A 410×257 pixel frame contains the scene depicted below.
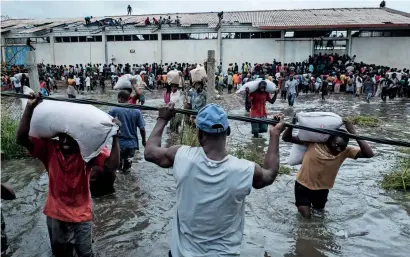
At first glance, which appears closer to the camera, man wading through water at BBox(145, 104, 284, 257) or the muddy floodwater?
man wading through water at BBox(145, 104, 284, 257)

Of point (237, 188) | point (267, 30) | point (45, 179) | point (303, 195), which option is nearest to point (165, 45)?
point (267, 30)

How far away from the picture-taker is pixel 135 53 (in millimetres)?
27234

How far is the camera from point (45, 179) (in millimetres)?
5949

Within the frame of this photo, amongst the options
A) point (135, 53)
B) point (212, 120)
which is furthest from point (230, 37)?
point (212, 120)

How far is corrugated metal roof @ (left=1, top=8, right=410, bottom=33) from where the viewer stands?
23.1 m

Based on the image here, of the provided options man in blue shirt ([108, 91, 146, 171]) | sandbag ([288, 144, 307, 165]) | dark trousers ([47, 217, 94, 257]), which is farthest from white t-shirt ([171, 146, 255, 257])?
man in blue shirt ([108, 91, 146, 171])

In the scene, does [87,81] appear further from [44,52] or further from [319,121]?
[319,121]

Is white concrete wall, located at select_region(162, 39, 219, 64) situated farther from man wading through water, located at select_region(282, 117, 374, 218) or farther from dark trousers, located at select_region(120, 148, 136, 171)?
man wading through water, located at select_region(282, 117, 374, 218)

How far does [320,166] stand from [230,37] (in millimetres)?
22537

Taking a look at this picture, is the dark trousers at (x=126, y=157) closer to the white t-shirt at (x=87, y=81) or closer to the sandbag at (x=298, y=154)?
the sandbag at (x=298, y=154)

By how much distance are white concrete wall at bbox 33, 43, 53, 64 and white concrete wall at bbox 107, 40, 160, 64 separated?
4322 mm

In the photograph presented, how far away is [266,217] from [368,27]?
69.9ft

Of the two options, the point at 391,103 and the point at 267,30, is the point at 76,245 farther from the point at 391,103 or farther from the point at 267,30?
the point at 267,30


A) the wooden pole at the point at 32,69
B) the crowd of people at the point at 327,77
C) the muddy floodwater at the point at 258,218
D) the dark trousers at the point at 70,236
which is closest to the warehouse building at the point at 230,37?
the crowd of people at the point at 327,77
